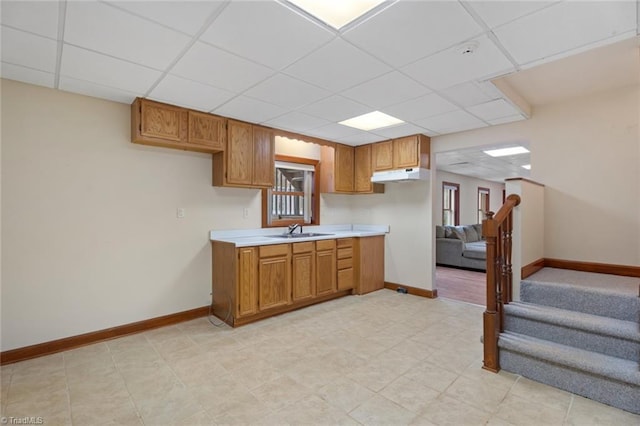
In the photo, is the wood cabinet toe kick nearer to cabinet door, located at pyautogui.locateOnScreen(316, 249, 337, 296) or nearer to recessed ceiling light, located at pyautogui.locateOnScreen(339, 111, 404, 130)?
cabinet door, located at pyautogui.locateOnScreen(316, 249, 337, 296)

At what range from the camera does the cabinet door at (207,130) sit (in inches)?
129

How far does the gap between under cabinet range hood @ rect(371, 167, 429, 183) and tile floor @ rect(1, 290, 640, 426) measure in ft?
6.71

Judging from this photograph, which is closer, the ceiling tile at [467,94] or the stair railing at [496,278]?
the stair railing at [496,278]

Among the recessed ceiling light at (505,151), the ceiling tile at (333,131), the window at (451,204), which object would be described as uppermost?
the recessed ceiling light at (505,151)

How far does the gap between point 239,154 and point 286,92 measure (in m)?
1.15

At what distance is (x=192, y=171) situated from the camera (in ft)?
11.9

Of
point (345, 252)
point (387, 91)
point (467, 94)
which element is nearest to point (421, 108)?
point (467, 94)

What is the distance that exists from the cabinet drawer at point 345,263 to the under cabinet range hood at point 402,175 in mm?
1290

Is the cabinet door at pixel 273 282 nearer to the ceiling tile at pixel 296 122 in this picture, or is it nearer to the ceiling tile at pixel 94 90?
the ceiling tile at pixel 296 122

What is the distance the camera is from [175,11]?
5.52 ft

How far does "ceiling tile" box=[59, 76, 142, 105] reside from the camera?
2.61m

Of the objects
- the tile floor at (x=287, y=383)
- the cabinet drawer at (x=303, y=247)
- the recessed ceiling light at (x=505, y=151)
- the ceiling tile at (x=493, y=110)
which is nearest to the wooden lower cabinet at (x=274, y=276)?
the cabinet drawer at (x=303, y=247)

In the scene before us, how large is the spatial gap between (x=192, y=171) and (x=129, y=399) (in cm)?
237

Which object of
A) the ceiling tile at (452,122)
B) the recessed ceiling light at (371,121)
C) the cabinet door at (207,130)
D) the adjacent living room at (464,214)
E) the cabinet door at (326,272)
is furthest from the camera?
the adjacent living room at (464,214)
